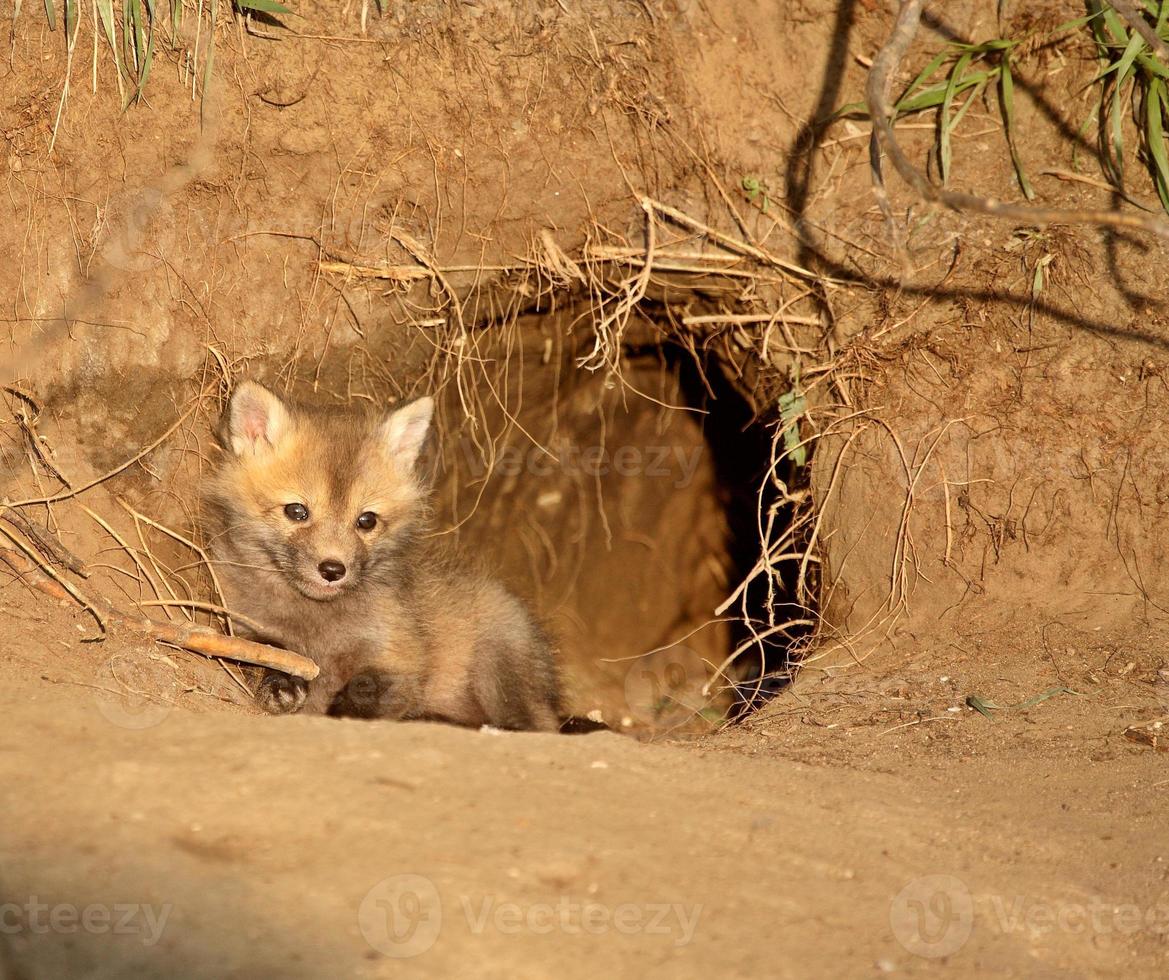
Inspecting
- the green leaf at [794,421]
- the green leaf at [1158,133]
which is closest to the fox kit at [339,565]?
the green leaf at [794,421]

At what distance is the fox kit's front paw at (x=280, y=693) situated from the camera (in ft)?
10.8

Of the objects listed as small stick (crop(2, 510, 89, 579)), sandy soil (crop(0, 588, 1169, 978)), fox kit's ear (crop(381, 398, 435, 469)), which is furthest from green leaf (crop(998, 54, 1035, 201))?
small stick (crop(2, 510, 89, 579))

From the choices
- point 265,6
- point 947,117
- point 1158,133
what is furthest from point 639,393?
point 1158,133

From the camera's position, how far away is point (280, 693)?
3.31 metres

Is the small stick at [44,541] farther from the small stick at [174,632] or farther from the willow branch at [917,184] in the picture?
the willow branch at [917,184]

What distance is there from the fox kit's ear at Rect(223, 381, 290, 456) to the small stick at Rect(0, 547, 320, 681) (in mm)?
749

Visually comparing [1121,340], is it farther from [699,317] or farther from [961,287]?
[699,317]

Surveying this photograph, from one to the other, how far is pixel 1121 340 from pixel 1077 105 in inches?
38.1

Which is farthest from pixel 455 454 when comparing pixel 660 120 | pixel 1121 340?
pixel 1121 340

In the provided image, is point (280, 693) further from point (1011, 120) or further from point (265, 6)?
point (1011, 120)

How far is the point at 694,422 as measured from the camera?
5.93 meters

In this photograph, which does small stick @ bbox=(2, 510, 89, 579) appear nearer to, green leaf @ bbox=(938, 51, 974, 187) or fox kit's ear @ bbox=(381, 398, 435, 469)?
fox kit's ear @ bbox=(381, 398, 435, 469)

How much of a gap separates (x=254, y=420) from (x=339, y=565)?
62cm

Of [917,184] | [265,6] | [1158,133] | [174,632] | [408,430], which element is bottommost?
[174,632]
